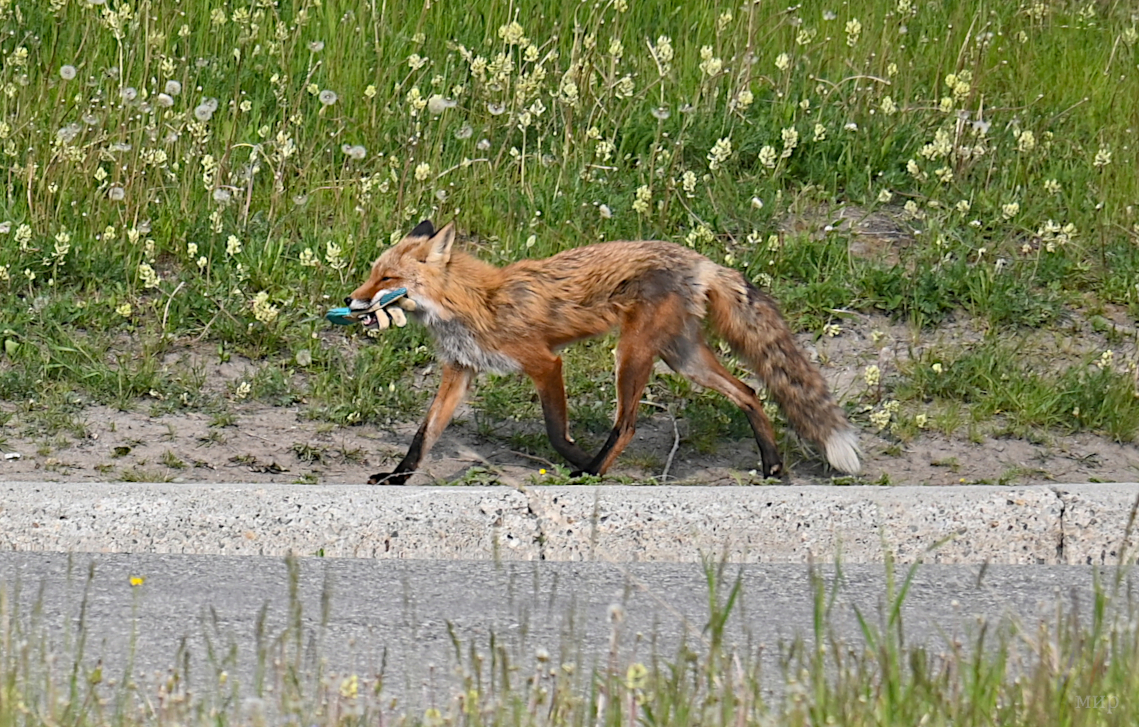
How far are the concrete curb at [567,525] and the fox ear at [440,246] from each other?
1.88 meters

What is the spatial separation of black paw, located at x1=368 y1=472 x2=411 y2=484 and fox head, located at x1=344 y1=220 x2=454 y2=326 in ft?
2.33

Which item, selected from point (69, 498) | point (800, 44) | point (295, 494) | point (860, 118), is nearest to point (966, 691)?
point (295, 494)

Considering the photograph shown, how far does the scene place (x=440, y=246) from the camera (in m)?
6.39

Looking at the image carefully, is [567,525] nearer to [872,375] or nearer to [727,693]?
[727,693]

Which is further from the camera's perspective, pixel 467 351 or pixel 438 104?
pixel 438 104

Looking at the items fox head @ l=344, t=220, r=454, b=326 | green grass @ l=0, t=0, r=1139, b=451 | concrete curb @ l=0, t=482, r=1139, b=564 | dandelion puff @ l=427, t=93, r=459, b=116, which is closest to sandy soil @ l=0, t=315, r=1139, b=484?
green grass @ l=0, t=0, r=1139, b=451

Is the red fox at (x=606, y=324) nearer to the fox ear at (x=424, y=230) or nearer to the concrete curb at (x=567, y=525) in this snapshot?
the fox ear at (x=424, y=230)

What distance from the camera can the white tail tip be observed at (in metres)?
6.00

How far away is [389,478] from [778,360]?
1.79 meters

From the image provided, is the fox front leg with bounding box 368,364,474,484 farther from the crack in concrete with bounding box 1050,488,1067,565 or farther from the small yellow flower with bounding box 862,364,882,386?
the crack in concrete with bounding box 1050,488,1067,565

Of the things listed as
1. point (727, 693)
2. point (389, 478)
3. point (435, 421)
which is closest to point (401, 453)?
point (435, 421)

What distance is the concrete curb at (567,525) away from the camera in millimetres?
4652

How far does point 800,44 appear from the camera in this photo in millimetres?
9602

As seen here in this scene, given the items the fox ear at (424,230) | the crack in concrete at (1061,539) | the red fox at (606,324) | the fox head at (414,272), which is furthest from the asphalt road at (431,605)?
the fox ear at (424,230)
